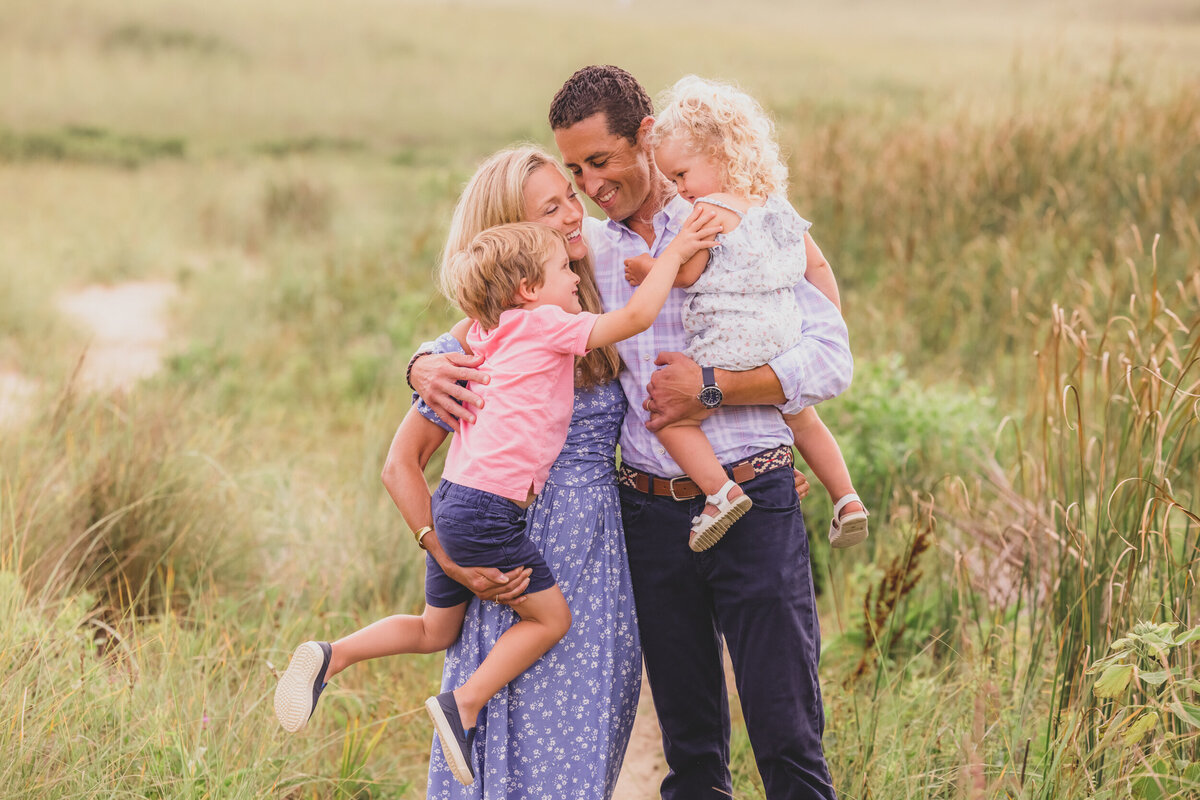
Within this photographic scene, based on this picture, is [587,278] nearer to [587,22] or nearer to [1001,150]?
[1001,150]

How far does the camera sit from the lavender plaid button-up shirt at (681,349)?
7.57ft

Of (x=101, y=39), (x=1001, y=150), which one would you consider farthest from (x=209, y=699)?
(x=101, y=39)

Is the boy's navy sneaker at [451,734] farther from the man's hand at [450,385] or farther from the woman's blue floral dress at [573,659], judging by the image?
the man's hand at [450,385]

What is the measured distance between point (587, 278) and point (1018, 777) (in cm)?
163

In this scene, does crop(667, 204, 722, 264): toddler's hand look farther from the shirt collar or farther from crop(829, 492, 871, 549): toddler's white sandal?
crop(829, 492, 871, 549): toddler's white sandal

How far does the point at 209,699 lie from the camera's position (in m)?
2.91

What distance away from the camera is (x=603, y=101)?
7.97ft

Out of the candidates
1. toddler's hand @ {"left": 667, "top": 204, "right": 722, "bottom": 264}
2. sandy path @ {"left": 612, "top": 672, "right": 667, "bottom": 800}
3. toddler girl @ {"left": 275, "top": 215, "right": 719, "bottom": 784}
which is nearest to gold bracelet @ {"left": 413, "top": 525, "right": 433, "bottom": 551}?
toddler girl @ {"left": 275, "top": 215, "right": 719, "bottom": 784}

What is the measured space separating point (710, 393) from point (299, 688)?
125 cm

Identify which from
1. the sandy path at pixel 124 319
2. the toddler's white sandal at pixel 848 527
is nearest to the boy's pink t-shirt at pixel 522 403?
the toddler's white sandal at pixel 848 527

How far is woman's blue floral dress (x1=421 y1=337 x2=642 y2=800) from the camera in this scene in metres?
2.29

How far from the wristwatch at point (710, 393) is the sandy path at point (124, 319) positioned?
5498 mm

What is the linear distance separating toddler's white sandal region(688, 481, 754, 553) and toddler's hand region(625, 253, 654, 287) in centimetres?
55

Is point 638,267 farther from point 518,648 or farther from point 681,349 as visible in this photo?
point 518,648
